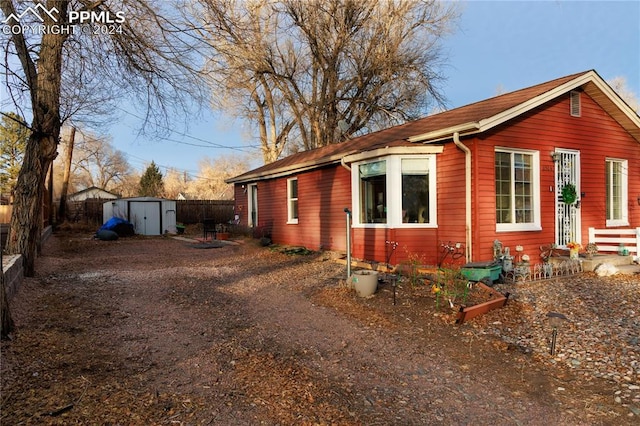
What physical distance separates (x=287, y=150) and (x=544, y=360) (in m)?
24.6

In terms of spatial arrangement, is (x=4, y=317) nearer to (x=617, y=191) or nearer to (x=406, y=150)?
(x=406, y=150)

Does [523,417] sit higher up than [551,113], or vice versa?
[551,113]

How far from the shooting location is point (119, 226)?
61.2 feet

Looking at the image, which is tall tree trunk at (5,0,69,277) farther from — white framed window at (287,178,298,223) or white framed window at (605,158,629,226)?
white framed window at (605,158,629,226)

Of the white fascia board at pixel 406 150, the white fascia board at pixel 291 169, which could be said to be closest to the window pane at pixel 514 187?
the white fascia board at pixel 406 150

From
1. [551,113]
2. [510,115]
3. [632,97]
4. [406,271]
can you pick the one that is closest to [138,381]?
[406,271]

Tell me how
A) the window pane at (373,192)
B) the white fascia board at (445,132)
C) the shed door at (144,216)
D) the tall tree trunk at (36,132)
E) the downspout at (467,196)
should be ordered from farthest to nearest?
the shed door at (144,216), the window pane at (373,192), the downspout at (467,196), the white fascia board at (445,132), the tall tree trunk at (36,132)

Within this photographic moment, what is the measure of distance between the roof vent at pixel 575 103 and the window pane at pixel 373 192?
15.1ft

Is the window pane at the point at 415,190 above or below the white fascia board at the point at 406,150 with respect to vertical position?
below

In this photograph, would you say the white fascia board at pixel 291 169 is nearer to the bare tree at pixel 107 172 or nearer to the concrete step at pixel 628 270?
the concrete step at pixel 628 270

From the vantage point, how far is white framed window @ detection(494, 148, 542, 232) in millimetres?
8242

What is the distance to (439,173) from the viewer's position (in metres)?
8.52

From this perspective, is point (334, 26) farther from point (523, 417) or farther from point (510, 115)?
point (523, 417)

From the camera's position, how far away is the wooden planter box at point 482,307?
5.09m
